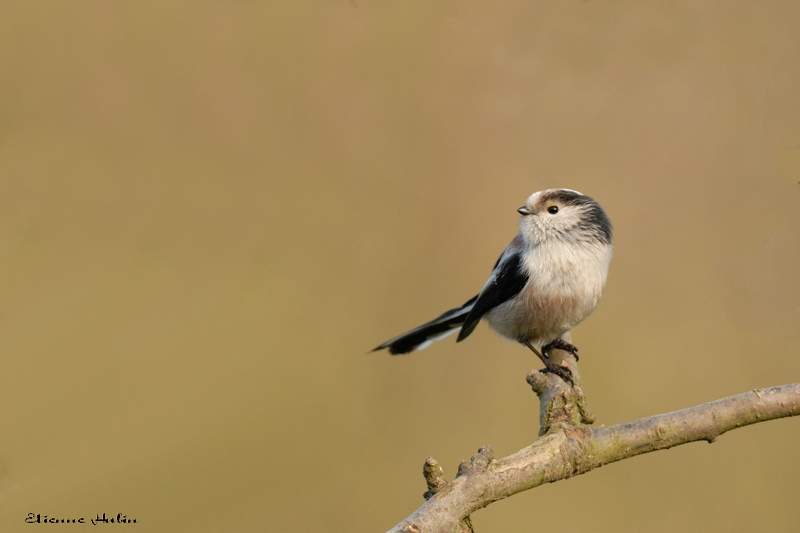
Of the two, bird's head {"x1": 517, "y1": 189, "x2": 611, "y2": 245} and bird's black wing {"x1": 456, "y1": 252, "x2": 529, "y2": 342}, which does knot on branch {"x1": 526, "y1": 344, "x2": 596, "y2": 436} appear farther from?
bird's head {"x1": 517, "y1": 189, "x2": 611, "y2": 245}

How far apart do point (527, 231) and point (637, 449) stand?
48.1 inches

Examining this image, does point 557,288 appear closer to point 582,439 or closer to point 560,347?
point 560,347

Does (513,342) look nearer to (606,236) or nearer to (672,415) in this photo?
(606,236)

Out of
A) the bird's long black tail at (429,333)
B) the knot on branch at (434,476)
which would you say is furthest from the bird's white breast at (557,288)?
the knot on branch at (434,476)

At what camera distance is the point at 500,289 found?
285 centimetres

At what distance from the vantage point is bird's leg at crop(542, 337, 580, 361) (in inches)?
115

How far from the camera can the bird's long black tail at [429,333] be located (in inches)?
120

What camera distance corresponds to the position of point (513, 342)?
2949 mm

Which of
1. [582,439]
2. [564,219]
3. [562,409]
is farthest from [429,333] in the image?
[582,439]

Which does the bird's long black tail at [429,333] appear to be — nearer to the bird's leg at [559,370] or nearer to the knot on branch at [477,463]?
the bird's leg at [559,370]

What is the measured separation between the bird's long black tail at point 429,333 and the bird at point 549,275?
56mm

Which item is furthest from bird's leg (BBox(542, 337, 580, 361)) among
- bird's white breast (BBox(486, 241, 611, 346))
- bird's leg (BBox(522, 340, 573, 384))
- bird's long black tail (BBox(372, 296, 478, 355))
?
bird's long black tail (BBox(372, 296, 478, 355))

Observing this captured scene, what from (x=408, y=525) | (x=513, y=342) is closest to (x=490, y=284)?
(x=513, y=342)

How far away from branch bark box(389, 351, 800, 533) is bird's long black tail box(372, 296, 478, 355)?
116 centimetres
